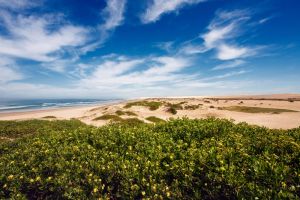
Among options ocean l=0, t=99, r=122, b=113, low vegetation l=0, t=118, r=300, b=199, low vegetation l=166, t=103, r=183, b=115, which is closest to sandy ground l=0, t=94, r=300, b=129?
low vegetation l=166, t=103, r=183, b=115

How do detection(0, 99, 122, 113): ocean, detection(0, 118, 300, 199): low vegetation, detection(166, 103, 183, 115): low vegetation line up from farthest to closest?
1. detection(0, 99, 122, 113): ocean
2. detection(166, 103, 183, 115): low vegetation
3. detection(0, 118, 300, 199): low vegetation

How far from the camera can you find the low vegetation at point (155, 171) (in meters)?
3.84

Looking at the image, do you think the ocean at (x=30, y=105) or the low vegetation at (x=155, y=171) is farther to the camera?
the ocean at (x=30, y=105)

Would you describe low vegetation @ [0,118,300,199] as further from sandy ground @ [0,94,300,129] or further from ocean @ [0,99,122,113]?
ocean @ [0,99,122,113]

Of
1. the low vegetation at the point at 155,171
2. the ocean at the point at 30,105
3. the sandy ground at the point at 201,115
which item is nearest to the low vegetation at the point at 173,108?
the sandy ground at the point at 201,115

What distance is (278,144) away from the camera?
5184 millimetres

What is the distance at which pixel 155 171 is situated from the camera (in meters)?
4.34

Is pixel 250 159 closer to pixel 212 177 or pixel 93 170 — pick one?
pixel 212 177

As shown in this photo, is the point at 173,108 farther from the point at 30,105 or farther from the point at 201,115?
the point at 30,105

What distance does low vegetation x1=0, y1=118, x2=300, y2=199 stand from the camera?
3840 millimetres

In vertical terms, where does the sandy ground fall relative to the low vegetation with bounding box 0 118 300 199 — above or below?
below

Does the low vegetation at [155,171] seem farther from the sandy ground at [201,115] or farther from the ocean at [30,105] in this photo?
the ocean at [30,105]

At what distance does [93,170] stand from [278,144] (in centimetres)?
433

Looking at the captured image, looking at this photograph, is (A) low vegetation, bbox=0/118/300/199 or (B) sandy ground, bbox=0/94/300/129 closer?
(A) low vegetation, bbox=0/118/300/199
